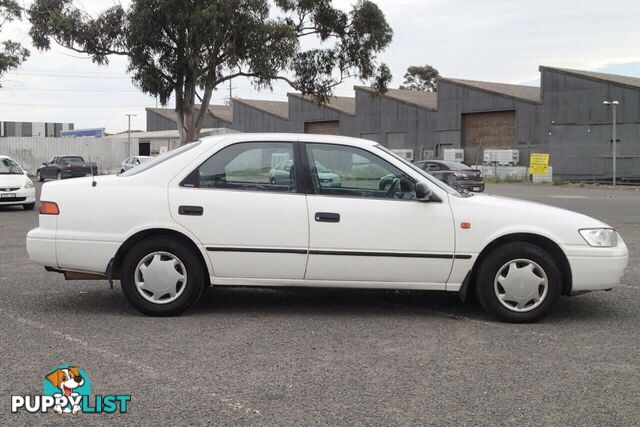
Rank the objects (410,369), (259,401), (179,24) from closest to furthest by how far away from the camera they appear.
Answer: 1. (259,401)
2. (410,369)
3. (179,24)

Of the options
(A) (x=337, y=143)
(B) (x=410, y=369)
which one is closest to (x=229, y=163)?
(A) (x=337, y=143)

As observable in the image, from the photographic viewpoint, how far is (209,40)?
915 inches

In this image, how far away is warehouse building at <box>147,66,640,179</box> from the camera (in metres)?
40.0

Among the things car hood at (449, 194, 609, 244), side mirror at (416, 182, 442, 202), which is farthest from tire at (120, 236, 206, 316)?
car hood at (449, 194, 609, 244)

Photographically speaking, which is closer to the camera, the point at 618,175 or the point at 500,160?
the point at 618,175

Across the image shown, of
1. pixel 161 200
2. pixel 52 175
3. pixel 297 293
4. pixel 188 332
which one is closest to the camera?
pixel 188 332

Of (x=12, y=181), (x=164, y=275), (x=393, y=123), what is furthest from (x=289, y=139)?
(x=393, y=123)

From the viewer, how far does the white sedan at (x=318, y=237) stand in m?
5.53

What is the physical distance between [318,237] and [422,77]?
83842mm

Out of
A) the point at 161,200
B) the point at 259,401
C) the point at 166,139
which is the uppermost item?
the point at 166,139

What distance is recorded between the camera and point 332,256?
5551mm

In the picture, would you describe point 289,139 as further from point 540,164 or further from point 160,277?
point 540,164

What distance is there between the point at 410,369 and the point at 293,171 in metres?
2.05

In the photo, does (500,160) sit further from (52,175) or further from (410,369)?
(410,369)
